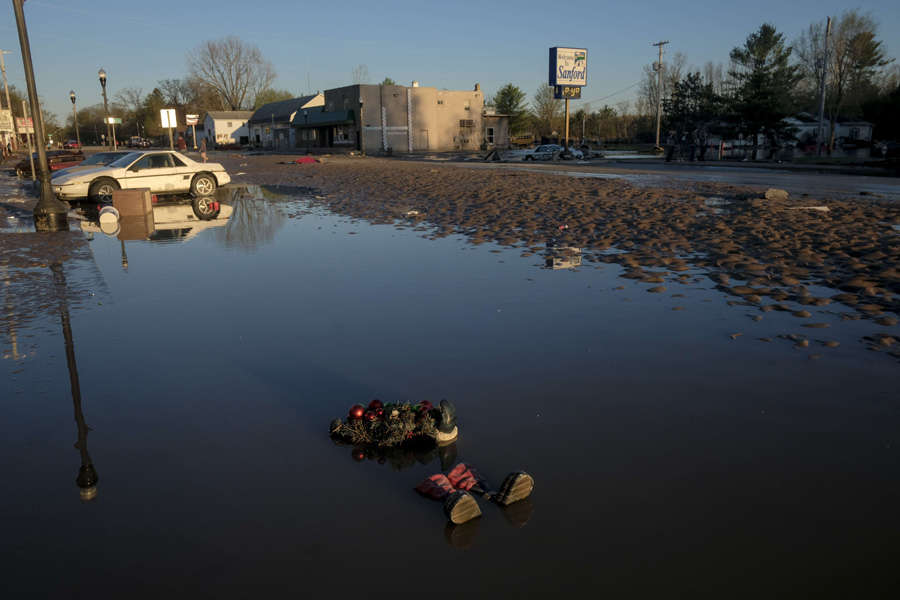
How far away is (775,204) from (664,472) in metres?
12.7

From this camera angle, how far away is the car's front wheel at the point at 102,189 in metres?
18.5

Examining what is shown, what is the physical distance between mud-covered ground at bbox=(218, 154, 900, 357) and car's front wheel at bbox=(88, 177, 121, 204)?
6239 mm

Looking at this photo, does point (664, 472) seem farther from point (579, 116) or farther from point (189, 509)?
point (579, 116)

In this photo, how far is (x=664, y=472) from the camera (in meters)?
3.84

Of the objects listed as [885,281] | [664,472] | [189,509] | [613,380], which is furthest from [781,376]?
[189,509]

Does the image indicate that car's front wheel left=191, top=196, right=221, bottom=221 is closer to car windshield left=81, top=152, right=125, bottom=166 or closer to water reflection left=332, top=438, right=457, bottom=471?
car windshield left=81, top=152, right=125, bottom=166

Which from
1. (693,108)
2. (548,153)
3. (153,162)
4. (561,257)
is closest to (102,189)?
(153,162)

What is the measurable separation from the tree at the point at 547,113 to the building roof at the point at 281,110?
124ft

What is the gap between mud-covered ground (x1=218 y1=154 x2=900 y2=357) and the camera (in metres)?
7.92

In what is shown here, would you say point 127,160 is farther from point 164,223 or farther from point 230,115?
point 230,115

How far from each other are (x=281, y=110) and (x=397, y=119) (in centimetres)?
2388

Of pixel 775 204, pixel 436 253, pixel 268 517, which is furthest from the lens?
pixel 775 204

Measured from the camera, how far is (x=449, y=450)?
418 centimetres

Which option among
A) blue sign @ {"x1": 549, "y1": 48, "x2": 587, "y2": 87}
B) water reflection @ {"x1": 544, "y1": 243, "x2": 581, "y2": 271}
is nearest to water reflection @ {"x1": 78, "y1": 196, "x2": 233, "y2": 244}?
water reflection @ {"x1": 544, "y1": 243, "x2": 581, "y2": 271}
